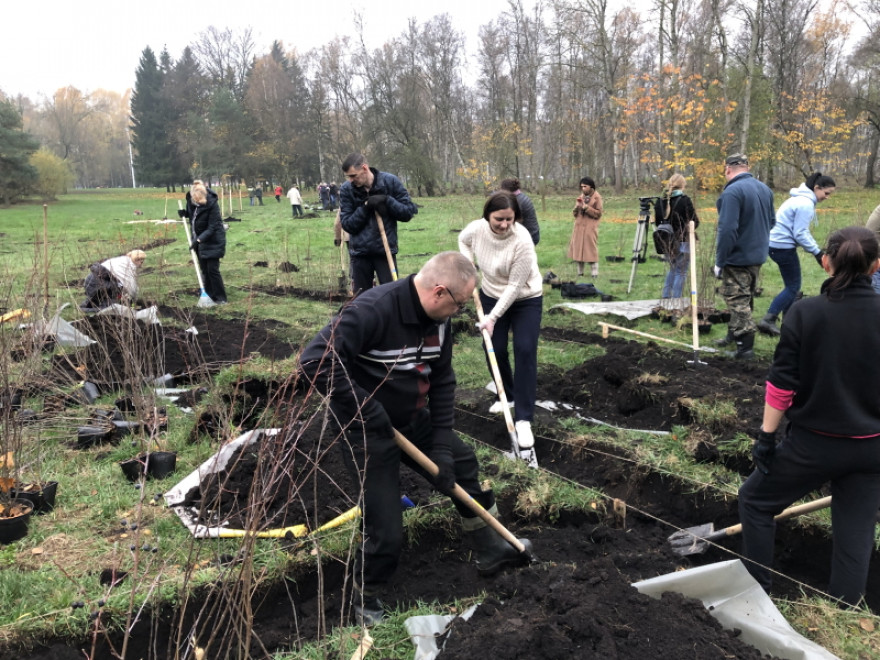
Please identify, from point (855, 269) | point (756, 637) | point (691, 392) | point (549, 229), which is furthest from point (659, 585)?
point (549, 229)

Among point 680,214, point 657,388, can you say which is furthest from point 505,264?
point 680,214

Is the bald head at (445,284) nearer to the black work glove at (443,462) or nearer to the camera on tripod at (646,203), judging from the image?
the black work glove at (443,462)

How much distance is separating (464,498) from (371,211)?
14.0ft

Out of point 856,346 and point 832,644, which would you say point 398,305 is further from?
point 832,644

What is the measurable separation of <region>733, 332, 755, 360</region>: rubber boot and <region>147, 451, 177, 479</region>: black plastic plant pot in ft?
18.0

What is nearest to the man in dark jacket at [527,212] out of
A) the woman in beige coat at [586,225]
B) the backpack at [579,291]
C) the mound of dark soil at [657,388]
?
the mound of dark soil at [657,388]

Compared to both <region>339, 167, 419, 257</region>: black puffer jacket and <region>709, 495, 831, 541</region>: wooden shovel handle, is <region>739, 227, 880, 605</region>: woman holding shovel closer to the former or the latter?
<region>709, 495, 831, 541</region>: wooden shovel handle

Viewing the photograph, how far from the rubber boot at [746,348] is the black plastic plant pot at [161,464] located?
5.48 meters

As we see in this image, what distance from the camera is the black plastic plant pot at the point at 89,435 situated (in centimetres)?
472

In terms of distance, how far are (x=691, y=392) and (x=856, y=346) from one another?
2.96m

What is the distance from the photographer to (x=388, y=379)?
280 centimetres

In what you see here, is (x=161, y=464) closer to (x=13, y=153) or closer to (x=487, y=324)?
(x=487, y=324)

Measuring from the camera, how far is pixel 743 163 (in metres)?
6.30

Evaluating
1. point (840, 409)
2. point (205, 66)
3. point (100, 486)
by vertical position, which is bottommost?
point (100, 486)
